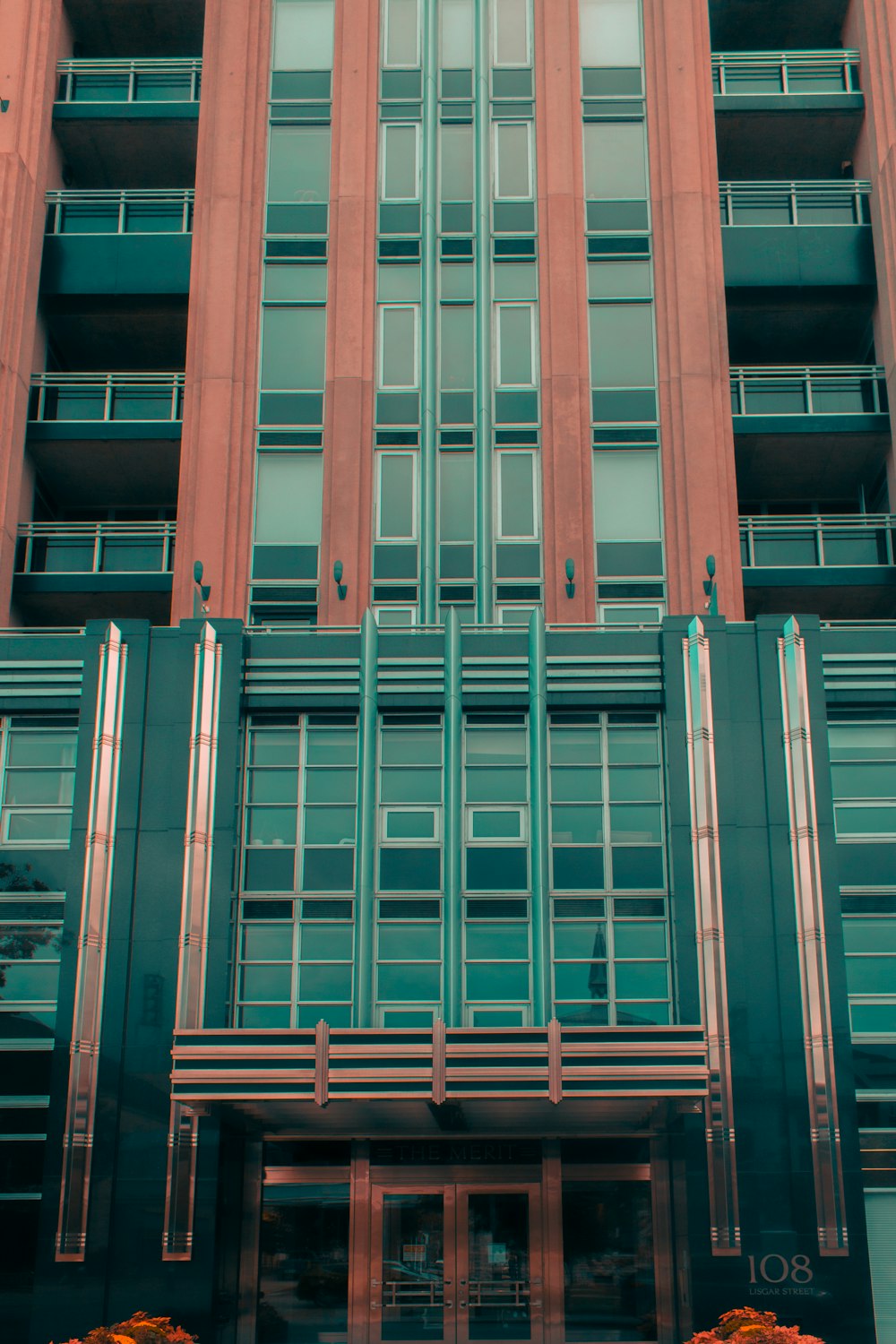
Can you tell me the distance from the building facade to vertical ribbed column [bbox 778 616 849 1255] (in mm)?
78

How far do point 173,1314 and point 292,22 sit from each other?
98.3ft

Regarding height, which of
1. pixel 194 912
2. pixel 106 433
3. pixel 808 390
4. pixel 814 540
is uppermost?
pixel 808 390

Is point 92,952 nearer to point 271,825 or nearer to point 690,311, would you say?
point 271,825

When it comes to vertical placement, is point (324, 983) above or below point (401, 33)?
below

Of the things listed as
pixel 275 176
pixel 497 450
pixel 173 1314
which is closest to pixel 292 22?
pixel 275 176

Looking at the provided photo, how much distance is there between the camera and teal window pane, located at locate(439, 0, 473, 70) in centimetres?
3675

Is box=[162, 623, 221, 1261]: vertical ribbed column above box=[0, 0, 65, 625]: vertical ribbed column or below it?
below

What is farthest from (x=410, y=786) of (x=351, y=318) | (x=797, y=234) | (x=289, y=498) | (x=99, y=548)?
(x=797, y=234)

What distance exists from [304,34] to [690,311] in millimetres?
12440

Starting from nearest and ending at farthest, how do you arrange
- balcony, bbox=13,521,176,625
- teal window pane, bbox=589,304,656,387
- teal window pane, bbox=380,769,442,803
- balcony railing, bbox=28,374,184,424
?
teal window pane, bbox=380,769,442,803 → balcony, bbox=13,521,176,625 → teal window pane, bbox=589,304,656,387 → balcony railing, bbox=28,374,184,424

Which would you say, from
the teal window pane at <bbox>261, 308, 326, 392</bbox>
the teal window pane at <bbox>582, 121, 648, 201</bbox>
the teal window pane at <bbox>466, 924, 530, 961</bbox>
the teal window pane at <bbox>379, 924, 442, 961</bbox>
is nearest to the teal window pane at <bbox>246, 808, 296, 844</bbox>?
the teal window pane at <bbox>379, 924, 442, 961</bbox>

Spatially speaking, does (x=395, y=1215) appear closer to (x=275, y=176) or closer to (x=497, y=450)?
(x=497, y=450)

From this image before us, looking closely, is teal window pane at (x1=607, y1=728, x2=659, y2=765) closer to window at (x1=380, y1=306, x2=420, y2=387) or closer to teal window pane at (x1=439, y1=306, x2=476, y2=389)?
teal window pane at (x1=439, y1=306, x2=476, y2=389)

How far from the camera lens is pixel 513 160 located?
3581cm
